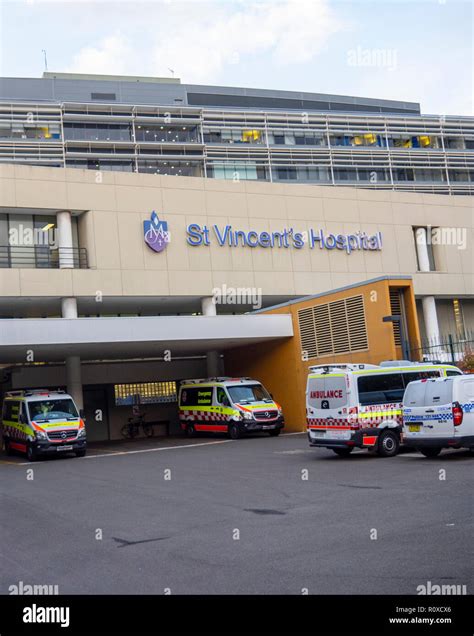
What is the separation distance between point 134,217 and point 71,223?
2932 mm

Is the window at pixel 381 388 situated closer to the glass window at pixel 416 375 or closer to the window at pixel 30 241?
the glass window at pixel 416 375

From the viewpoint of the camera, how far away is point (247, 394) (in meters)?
30.1

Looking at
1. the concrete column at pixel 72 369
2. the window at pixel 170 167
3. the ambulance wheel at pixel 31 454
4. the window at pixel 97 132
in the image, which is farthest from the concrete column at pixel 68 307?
the window at pixel 170 167

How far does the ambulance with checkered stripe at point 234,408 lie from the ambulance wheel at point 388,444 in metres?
10.8

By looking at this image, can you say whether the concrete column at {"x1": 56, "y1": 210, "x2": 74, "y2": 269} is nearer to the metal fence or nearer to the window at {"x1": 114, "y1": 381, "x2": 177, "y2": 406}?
the window at {"x1": 114, "y1": 381, "x2": 177, "y2": 406}

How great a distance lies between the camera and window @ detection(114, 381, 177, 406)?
39594 mm

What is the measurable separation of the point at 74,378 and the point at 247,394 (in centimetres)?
885

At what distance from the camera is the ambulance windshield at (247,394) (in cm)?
2983

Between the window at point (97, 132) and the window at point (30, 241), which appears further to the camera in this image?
the window at point (97, 132)

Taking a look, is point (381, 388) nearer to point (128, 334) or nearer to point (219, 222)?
point (128, 334)
